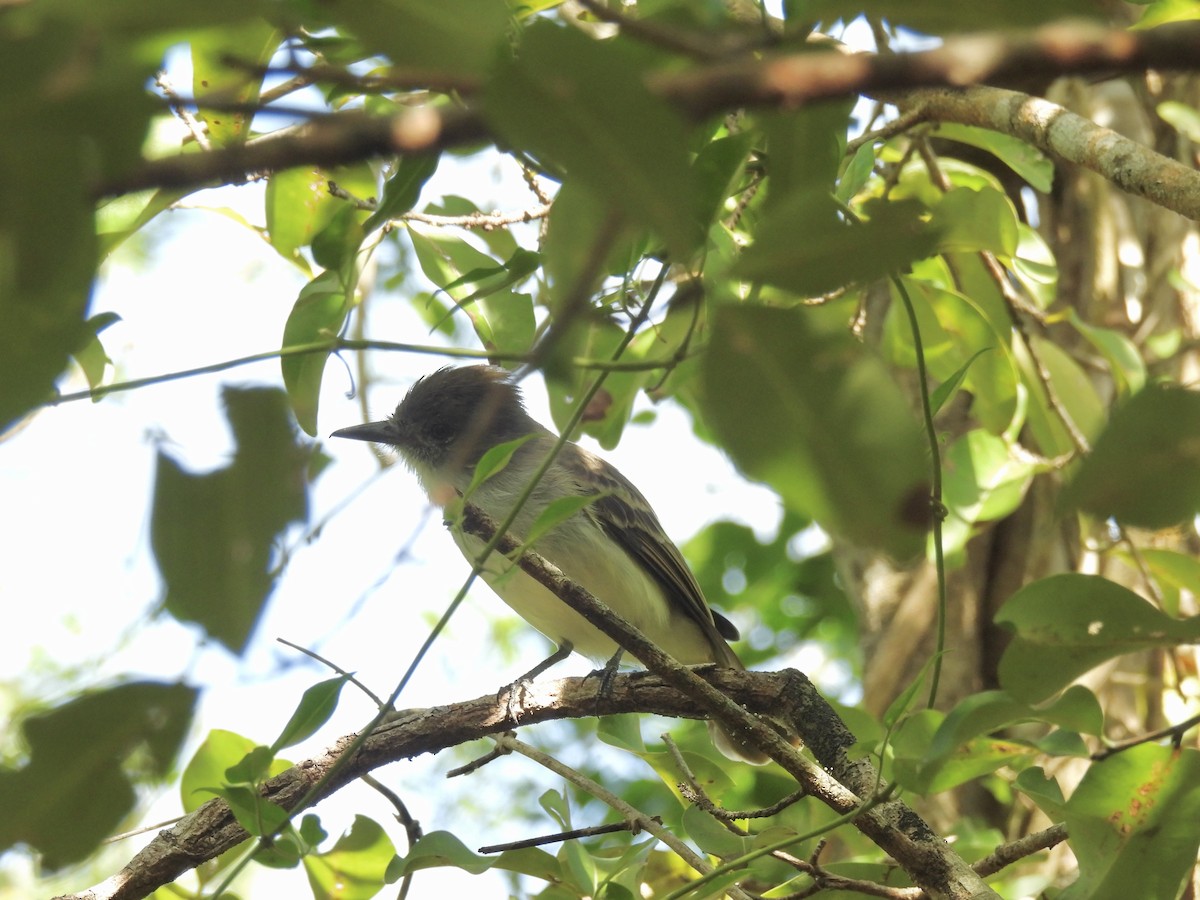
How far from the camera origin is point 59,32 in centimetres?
63

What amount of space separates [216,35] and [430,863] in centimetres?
167

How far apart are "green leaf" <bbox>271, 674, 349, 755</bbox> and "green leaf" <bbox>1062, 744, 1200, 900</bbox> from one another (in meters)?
0.98

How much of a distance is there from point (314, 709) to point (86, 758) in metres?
0.76

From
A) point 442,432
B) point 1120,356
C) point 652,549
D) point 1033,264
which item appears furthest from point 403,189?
point 442,432

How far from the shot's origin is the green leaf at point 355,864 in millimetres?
2414

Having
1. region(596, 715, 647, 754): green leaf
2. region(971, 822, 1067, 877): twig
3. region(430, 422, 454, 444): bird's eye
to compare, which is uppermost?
region(430, 422, 454, 444): bird's eye

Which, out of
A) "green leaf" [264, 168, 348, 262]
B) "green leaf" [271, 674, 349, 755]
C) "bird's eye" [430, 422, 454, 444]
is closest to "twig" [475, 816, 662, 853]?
"green leaf" [271, 674, 349, 755]

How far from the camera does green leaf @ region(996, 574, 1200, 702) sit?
3.34ft

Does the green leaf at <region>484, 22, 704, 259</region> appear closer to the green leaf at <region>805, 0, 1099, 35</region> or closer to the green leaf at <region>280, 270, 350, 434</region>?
the green leaf at <region>805, 0, 1099, 35</region>

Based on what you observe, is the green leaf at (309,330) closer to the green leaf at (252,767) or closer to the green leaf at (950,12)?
the green leaf at (252,767)

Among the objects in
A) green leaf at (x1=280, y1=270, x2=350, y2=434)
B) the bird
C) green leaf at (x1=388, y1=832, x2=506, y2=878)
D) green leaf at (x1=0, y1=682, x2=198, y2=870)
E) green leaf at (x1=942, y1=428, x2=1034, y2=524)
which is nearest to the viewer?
green leaf at (x1=0, y1=682, x2=198, y2=870)

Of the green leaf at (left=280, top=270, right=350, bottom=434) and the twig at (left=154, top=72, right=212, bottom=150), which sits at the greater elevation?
the twig at (left=154, top=72, right=212, bottom=150)

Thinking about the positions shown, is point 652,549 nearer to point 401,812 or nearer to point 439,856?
point 401,812

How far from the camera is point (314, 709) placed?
1.61 meters
